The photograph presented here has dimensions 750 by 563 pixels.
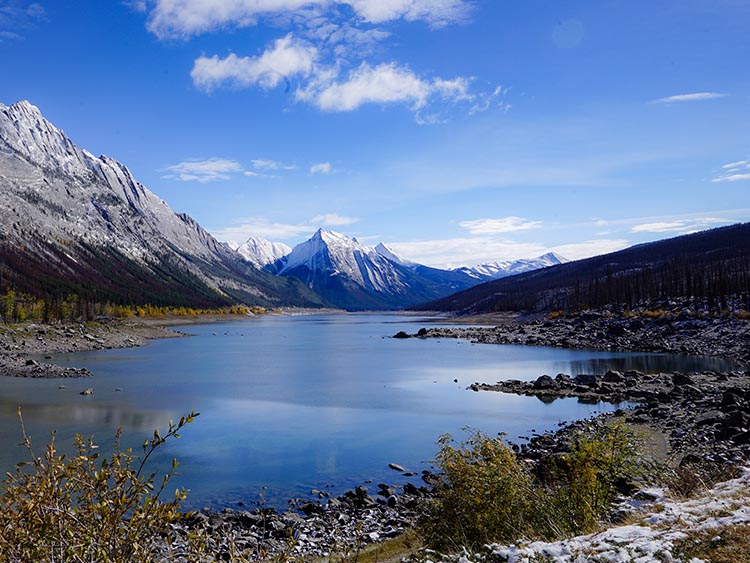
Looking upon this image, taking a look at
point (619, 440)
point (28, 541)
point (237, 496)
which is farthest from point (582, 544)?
point (237, 496)

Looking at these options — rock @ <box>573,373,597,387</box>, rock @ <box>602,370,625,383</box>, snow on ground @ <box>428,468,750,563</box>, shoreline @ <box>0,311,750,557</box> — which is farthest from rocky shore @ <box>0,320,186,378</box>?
snow on ground @ <box>428,468,750,563</box>

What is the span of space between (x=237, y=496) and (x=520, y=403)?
27019 millimetres

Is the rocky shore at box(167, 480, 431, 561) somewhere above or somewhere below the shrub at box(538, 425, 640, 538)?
below

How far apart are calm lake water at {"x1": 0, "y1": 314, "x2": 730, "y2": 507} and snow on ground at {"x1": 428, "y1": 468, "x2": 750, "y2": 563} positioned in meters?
14.6

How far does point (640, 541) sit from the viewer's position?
874cm

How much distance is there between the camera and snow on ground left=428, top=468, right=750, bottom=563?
8.28m

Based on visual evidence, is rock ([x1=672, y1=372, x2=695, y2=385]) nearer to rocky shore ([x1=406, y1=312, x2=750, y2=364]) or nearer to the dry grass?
rocky shore ([x1=406, y1=312, x2=750, y2=364])

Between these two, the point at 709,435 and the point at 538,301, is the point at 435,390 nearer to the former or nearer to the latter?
the point at 709,435

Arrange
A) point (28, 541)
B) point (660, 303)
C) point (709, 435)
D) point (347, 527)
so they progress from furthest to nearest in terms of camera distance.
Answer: point (660, 303) → point (709, 435) → point (347, 527) → point (28, 541)

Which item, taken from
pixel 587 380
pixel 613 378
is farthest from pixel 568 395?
pixel 613 378

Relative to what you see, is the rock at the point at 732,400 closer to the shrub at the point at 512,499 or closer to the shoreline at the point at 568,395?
the shoreline at the point at 568,395

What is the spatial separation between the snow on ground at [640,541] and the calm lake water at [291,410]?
577 inches

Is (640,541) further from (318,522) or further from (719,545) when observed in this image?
(318,522)

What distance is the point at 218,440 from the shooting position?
31375mm
